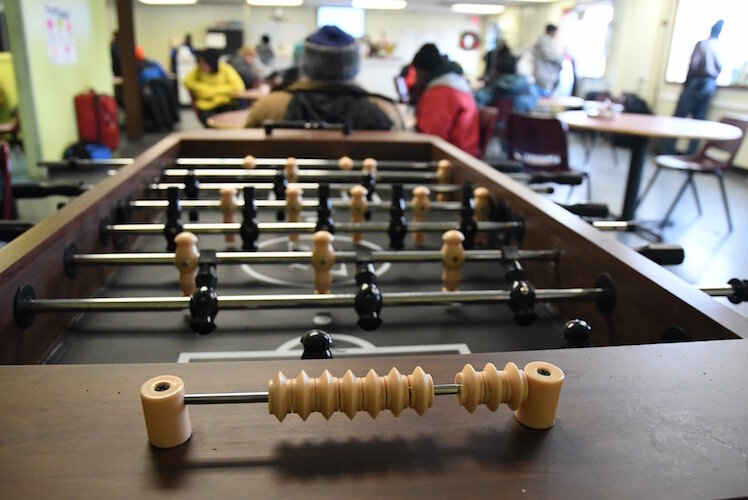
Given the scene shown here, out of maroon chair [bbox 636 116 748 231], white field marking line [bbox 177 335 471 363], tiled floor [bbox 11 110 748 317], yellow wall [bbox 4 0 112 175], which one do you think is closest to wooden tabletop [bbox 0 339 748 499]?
white field marking line [bbox 177 335 471 363]

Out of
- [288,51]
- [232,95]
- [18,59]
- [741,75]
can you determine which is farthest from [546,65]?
[288,51]

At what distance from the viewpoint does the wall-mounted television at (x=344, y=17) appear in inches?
531

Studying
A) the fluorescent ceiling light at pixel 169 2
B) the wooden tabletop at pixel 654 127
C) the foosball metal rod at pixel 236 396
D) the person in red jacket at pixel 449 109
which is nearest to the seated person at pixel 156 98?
the fluorescent ceiling light at pixel 169 2

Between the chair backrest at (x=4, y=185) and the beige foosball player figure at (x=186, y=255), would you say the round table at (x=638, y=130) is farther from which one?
the chair backrest at (x=4, y=185)

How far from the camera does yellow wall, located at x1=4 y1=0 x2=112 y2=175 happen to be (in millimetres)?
5012

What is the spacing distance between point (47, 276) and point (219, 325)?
1.05 ft

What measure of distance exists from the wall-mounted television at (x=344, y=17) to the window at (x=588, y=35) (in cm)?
516

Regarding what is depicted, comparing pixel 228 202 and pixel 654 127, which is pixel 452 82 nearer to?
pixel 654 127

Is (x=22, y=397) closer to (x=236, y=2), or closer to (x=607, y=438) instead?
(x=607, y=438)

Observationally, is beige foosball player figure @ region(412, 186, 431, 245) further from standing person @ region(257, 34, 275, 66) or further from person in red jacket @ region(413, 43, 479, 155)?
standing person @ region(257, 34, 275, 66)

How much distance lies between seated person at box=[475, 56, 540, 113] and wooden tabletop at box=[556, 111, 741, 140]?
89.9 inches

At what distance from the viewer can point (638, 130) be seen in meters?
3.52

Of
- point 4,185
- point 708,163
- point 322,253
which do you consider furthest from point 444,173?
point 708,163

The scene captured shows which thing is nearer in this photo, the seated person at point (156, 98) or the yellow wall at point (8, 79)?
the yellow wall at point (8, 79)
